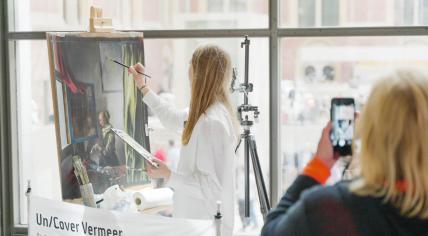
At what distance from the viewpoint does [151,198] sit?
360cm

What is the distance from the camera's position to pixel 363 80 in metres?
3.85

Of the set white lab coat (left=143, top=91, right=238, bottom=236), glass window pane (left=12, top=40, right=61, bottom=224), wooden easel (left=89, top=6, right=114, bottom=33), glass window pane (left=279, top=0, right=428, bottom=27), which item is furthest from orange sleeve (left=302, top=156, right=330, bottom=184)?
glass window pane (left=12, top=40, right=61, bottom=224)

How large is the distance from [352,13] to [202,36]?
919mm

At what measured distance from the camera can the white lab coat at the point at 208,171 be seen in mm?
3129

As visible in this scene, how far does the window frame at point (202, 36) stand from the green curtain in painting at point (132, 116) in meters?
0.40

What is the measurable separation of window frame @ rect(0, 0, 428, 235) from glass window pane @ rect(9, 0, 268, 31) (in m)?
0.05

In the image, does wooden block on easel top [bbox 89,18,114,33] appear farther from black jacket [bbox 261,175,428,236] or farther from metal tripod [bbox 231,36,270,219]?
black jacket [bbox 261,175,428,236]

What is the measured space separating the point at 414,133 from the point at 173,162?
8.99 ft

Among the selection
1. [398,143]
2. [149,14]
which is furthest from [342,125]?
[149,14]

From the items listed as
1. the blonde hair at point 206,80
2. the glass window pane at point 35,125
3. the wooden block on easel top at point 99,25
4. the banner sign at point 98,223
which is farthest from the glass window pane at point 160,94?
the banner sign at point 98,223

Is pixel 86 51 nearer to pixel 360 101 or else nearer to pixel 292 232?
pixel 360 101

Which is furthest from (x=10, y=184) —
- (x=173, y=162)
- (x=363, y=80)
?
(x=363, y=80)

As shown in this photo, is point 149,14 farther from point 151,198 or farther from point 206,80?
point 151,198

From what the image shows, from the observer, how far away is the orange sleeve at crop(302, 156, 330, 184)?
1630 millimetres
